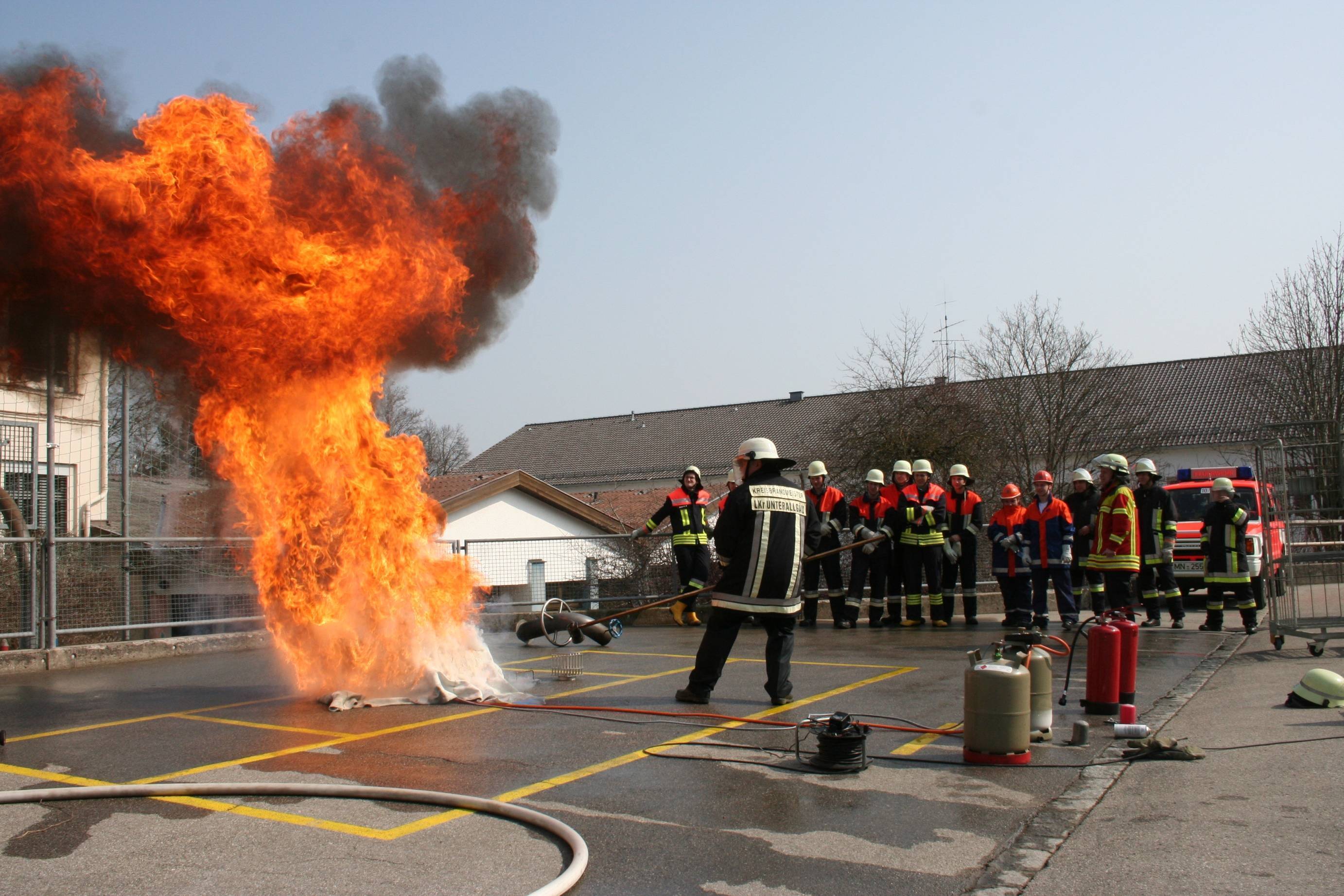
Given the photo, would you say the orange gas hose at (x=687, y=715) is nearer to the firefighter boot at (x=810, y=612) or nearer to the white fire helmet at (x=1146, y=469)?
the firefighter boot at (x=810, y=612)

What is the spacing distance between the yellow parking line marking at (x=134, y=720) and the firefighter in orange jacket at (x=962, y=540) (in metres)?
8.97

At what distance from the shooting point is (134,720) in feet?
25.6

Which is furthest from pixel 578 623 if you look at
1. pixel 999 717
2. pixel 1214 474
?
pixel 1214 474

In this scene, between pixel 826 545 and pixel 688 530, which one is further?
pixel 826 545

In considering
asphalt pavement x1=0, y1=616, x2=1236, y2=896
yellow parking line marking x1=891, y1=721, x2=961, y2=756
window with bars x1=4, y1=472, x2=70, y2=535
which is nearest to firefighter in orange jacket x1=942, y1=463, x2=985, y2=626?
asphalt pavement x1=0, y1=616, x2=1236, y2=896

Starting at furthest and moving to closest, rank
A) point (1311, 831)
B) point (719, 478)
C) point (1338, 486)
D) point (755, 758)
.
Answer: point (719, 478) < point (1338, 486) < point (755, 758) < point (1311, 831)

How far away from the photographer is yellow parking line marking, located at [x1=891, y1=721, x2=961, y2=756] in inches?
245

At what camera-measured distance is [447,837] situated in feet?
15.1

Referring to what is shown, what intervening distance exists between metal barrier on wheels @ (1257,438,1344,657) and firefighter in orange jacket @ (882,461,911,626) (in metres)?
4.45

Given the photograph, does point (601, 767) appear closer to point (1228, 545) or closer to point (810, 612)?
point (1228, 545)

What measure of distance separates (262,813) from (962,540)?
11.2 m

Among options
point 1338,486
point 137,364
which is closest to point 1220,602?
point 1338,486

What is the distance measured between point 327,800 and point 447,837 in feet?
3.21

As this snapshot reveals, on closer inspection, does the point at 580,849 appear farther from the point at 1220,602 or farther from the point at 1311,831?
the point at 1220,602
